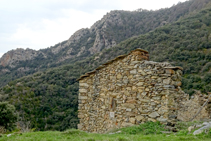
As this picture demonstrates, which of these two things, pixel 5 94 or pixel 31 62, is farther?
pixel 31 62

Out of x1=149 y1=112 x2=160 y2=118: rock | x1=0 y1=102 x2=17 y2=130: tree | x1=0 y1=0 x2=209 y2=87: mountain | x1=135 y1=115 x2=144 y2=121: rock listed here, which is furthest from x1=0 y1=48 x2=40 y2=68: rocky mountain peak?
x1=149 y1=112 x2=160 y2=118: rock

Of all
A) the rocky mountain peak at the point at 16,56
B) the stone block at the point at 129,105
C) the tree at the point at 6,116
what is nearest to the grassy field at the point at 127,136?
the stone block at the point at 129,105

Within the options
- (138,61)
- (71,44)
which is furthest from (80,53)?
(138,61)

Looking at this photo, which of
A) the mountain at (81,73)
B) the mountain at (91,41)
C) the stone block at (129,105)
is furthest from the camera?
the mountain at (91,41)

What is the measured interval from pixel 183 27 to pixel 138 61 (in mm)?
26693

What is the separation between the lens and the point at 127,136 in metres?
4.54

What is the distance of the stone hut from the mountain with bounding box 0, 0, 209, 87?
36.5 metres

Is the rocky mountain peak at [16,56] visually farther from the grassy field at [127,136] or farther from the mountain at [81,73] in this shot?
the grassy field at [127,136]

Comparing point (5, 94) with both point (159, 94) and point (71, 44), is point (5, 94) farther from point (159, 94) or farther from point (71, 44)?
point (71, 44)

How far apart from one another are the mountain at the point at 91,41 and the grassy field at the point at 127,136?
127 feet

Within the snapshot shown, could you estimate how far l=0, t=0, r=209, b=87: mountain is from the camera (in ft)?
151

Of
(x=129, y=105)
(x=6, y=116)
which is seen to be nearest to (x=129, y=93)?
(x=129, y=105)

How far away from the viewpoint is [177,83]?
536 centimetres

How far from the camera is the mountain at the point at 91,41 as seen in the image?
151ft
